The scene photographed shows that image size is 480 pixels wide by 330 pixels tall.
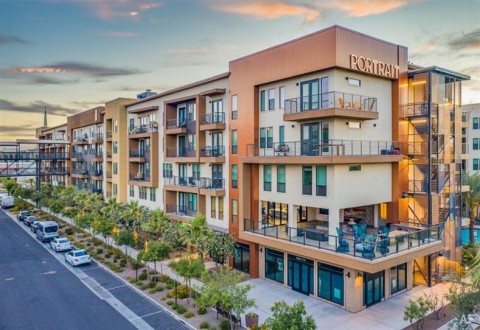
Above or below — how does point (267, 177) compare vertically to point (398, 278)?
above

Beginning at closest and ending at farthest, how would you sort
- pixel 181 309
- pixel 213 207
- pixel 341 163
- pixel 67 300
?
pixel 181 309 → pixel 341 163 → pixel 67 300 → pixel 213 207

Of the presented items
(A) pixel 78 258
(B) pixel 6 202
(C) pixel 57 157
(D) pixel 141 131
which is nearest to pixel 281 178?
(A) pixel 78 258

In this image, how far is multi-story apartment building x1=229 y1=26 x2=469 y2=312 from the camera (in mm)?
23312

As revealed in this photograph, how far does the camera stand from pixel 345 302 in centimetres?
2241

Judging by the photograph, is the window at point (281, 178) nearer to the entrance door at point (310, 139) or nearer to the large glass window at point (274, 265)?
the entrance door at point (310, 139)

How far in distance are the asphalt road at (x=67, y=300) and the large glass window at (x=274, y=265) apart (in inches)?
351

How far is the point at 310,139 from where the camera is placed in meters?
25.8

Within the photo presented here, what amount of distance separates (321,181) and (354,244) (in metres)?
4.89

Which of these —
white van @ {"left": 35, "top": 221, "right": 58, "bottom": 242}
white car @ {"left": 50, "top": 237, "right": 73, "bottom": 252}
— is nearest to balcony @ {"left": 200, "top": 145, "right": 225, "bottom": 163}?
white car @ {"left": 50, "top": 237, "right": 73, "bottom": 252}

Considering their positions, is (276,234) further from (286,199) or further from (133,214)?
(133,214)

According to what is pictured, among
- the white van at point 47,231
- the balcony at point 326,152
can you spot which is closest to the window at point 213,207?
the balcony at point 326,152

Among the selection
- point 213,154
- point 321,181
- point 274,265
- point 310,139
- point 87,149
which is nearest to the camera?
point 321,181

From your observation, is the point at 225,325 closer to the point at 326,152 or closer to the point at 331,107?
the point at 326,152

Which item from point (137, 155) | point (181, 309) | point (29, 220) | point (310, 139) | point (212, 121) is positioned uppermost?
point (212, 121)
